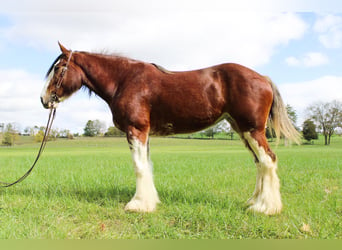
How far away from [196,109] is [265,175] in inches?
63.9

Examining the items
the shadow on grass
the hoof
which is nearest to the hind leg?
the shadow on grass

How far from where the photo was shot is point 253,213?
14.8ft

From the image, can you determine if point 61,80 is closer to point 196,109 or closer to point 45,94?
point 45,94

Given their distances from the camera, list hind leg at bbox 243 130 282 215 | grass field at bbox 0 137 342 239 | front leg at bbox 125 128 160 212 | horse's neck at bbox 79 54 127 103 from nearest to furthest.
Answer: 1. grass field at bbox 0 137 342 239
2. hind leg at bbox 243 130 282 215
3. front leg at bbox 125 128 160 212
4. horse's neck at bbox 79 54 127 103

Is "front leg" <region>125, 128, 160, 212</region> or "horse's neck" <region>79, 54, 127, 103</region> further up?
"horse's neck" <region>79, 54, 127, 103</region>

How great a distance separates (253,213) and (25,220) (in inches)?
147

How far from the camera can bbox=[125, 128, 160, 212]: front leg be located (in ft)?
15.3

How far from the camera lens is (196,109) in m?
4.64

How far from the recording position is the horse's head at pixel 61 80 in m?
5.09

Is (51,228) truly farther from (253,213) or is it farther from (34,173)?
(34,173)

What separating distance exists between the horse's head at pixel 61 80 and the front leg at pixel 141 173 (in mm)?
1544

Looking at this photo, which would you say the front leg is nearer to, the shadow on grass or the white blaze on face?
the shadow on grass

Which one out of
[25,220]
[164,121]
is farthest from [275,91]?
[25,220]

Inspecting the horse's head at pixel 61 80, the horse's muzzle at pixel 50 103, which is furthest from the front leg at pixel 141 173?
the horse's muzzle at pixel 50 103
